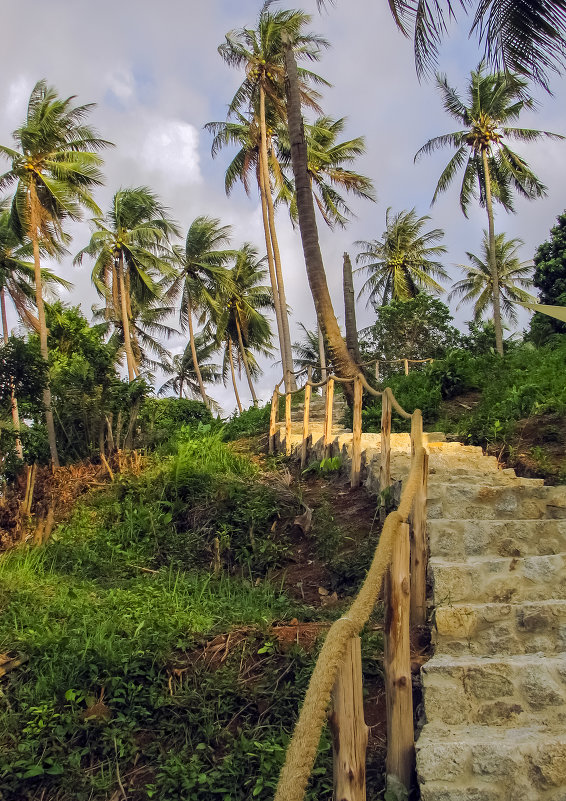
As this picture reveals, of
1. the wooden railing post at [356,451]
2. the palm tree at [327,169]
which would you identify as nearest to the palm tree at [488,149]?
the palm tree at [327,169]

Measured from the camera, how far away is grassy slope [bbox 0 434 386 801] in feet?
11.4

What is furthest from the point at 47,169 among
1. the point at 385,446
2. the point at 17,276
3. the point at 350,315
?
the point at 385,446

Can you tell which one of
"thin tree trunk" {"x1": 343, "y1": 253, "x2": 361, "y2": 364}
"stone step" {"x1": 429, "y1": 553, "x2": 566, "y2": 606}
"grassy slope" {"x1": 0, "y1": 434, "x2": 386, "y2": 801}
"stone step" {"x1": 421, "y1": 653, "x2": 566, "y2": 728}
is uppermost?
"thin tree trunk" {"x1": 343, "y1": 253, "x2": 361, "y2": 364}

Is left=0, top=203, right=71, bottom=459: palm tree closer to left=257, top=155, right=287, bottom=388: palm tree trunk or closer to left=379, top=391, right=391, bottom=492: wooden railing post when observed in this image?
left=257, top=155, right=287, bottom=388: palm tree trunk

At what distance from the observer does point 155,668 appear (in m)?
4.16

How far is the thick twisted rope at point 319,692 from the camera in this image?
1620 mm

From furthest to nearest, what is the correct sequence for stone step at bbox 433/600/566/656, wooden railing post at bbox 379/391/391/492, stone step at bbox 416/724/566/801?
wooden railing post at bbox 379/391/391/492 < stone step at bbox 433/600/566/656 < stone step at bbox 416/724/566/801

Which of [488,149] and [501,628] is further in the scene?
[488,149]

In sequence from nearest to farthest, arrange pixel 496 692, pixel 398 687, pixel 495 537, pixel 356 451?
pixel 398 687, pixel 496 692, pixel 495 537, pixel 356 451

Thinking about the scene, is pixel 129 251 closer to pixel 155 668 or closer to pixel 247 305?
pixel 247 305

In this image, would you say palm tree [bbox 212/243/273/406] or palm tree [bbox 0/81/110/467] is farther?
palm tree [bbox 212/243/273/406]

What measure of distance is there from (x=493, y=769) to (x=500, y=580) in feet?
4.39

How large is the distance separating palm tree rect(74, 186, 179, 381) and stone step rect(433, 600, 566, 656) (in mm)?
21479

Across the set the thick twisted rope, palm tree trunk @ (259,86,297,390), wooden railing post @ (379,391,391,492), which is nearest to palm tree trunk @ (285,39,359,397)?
wooden railing post @ (379,391,391,492)
